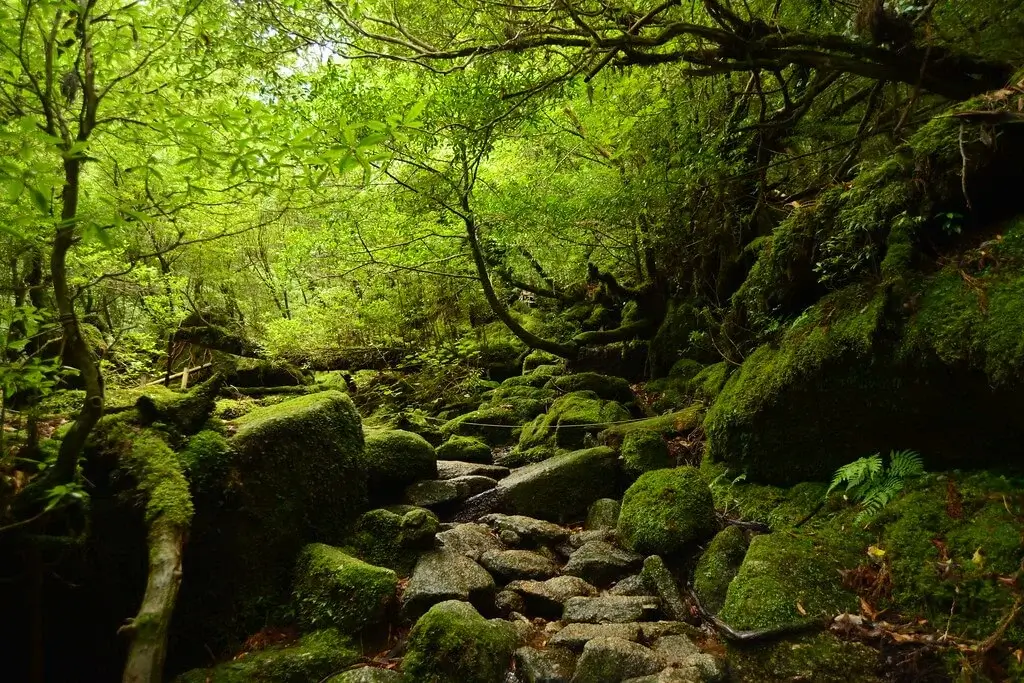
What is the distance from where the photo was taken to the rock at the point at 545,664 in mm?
Answer: 3625

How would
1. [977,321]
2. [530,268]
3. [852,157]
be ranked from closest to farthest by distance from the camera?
1. [977,321]
2. [852,157]
3. [530,268]

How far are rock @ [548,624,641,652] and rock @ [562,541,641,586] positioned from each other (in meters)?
0.84

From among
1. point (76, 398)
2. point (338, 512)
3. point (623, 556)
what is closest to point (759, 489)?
point (623, 556)

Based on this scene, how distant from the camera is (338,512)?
17.9 feet

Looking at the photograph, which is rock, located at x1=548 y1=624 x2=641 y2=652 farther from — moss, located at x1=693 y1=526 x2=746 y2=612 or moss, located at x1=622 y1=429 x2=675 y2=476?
moss, located at x1=622 y1=429 x2=675 y2=476

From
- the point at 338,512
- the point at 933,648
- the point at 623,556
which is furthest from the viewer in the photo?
the point at 338,512

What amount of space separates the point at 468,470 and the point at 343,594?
3426mm

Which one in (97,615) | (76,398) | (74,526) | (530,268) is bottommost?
(97,615)

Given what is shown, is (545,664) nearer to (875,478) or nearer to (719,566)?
(719,566)

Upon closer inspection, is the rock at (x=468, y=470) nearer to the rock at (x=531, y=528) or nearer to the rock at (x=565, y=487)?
the rock at (x=565, y=487)

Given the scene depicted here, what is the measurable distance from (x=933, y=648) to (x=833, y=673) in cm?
57

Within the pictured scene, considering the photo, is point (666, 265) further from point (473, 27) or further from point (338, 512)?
point (338, 512)

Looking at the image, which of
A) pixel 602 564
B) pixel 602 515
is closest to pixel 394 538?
pixel 602 564

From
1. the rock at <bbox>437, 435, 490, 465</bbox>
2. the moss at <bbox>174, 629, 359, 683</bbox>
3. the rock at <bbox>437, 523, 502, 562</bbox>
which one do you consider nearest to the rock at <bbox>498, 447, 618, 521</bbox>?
the rock at <bbox>437, 523, 502, 562</bbox>
